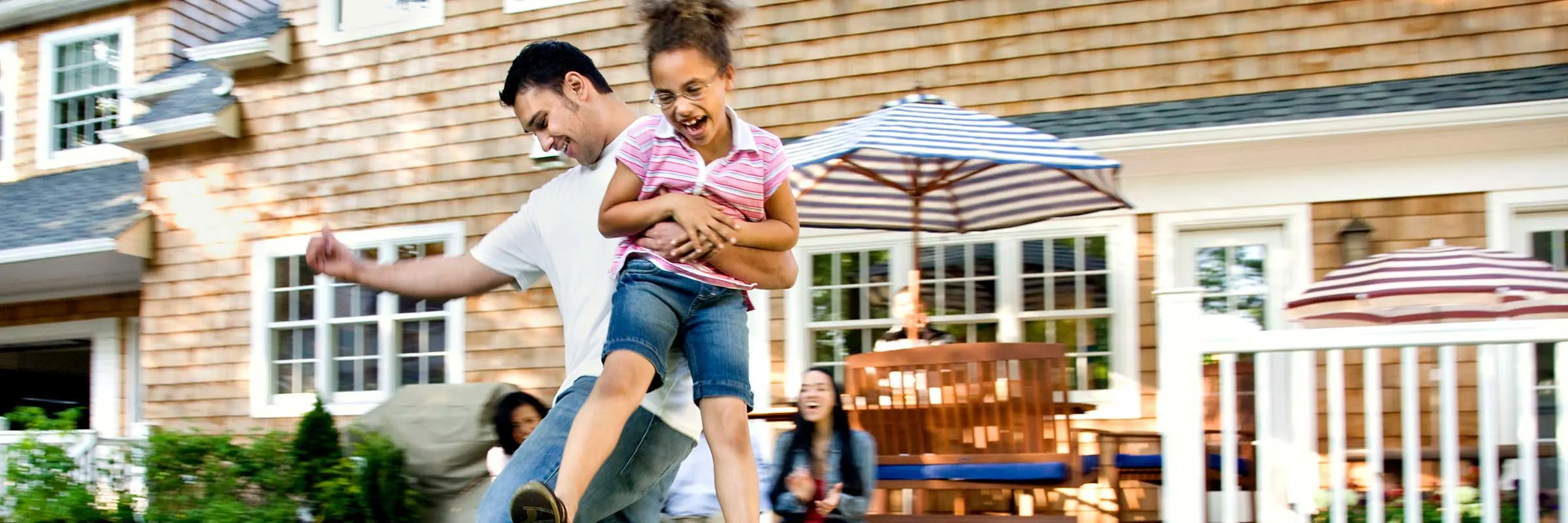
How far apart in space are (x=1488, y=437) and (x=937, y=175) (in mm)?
3309

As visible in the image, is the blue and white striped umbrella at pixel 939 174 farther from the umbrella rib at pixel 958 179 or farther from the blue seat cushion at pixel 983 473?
the blue seat cushion at pixel 983 473

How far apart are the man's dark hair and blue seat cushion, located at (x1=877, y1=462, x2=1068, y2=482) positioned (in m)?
3.21

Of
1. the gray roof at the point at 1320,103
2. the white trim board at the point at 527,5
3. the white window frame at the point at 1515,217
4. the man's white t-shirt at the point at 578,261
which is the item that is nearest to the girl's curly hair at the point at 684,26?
the man's white t-shirt at the point at 578,261

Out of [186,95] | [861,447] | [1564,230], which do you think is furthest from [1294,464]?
[186,95]

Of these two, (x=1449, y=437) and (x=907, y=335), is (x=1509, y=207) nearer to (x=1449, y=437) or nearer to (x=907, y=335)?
(x=907, y=335)

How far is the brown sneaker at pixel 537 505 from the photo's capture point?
2.03m

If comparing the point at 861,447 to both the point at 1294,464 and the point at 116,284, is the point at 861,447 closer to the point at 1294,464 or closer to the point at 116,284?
the point at 1294,464

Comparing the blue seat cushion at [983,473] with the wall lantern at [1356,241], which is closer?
the blue seat cushion at [983,473]

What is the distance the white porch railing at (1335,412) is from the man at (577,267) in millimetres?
2217

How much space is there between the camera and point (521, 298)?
8.82 metres

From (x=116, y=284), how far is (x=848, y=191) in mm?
7300

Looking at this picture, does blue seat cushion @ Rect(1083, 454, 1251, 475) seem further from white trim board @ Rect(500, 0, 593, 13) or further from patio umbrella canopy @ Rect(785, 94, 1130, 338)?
white trim board @ Rect(500, 0, 593, 13)

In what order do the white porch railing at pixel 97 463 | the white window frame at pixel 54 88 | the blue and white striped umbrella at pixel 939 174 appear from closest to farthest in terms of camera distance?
the blue and white striped umbrella at pixel 939 174, the white porch railing at pixel 97 463, the white window frame at pixel 54 88

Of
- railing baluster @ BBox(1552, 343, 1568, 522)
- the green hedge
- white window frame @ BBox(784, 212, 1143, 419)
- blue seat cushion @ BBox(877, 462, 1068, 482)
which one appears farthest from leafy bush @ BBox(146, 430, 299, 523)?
railing baluster @ BBox(1552, 343, 1568, 522)
